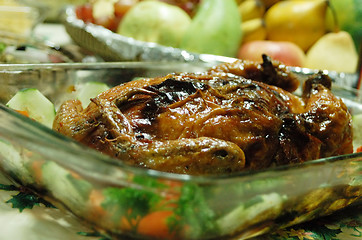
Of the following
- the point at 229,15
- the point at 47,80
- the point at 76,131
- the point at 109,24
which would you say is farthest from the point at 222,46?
the point at 76,131

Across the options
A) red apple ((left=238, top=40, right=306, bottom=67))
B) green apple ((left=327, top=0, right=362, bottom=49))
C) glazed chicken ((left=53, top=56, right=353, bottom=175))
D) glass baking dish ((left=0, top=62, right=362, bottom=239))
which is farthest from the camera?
green apple ((left=327, top=0, right=362, bottom=49))

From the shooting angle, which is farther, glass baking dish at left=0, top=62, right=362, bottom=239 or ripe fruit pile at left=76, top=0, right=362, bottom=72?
ripe fruit pile at left=76, top=0, right=362, bottom=72

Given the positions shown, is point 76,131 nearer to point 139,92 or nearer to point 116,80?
point 139,92

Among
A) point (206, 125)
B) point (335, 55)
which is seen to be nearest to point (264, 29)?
point (335, 55)

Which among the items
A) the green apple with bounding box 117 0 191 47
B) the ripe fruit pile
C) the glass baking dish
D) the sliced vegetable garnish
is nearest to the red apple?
the ripe fruit pile

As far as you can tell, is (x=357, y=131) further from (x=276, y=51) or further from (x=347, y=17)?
(x=347, y=17)

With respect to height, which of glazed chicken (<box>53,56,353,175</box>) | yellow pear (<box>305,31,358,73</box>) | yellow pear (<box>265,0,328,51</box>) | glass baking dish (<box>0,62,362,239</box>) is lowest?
glass baking dish (<box>0,62,362,239</box>)

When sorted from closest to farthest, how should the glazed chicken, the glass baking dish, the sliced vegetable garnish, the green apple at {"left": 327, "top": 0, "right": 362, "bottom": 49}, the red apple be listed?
the glass baking dish < the glazed chicken < the sliced vegetable garnish < the red apple < the green apple at {"left": 327, "top": 0, "right": 362, "bottom": 49}

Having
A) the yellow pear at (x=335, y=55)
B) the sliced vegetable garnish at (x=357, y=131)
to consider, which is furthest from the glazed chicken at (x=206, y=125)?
the yellow pear at (x=335, y=55)

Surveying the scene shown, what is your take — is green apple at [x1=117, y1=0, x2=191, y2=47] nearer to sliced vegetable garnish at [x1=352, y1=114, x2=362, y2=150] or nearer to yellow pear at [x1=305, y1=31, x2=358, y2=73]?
yellow pear at [x1=305, y1=31, x2=358, y2=73]
